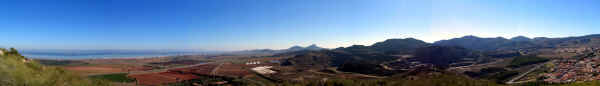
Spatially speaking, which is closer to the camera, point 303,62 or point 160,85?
point 160,85

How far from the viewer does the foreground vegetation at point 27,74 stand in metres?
9.90

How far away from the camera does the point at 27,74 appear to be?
Answer: 35.7ft

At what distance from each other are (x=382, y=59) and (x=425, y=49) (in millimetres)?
28943

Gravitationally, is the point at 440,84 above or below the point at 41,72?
below

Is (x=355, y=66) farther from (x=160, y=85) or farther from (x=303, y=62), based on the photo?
(x=160, y=85)

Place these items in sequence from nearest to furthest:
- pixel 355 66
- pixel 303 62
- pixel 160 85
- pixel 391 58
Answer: pixel 160 85, pixel 355 66, pixel 303 62, pixel 391 58

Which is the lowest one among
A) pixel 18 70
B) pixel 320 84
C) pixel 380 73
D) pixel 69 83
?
pixel 380 73

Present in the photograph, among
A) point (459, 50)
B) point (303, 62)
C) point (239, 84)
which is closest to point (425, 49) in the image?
point (459, 50)

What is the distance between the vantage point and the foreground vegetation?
9905mm

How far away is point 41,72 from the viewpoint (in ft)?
38.5

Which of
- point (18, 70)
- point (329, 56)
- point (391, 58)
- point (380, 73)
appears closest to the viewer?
point (18, 70)

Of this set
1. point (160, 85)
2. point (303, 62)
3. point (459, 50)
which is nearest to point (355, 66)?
point (303, 62)

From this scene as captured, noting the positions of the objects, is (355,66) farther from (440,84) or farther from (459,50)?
(459,50)

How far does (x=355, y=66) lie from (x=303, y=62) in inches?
1496
